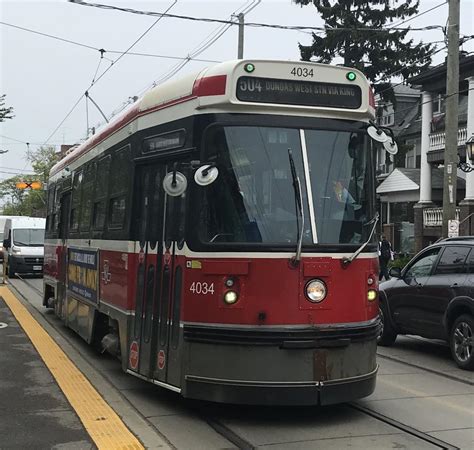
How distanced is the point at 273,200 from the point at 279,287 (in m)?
0.77

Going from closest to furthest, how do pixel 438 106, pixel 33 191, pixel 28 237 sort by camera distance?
pixel 28 237
pixel 438 106
pixel 33 191

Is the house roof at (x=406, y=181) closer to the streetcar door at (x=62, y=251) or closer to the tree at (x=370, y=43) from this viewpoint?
the tree at (x=370, y=43)

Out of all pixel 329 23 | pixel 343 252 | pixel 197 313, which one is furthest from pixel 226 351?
pixel 329 23

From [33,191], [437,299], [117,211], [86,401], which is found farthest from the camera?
[33,191]

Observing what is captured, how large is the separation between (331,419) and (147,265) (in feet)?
7.48

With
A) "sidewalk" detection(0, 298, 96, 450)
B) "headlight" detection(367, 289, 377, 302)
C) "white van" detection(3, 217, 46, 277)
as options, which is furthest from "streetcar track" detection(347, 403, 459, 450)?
"white van" detection(3, 217, 46, 277)

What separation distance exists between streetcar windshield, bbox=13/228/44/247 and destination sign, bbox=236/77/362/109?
21.1 m

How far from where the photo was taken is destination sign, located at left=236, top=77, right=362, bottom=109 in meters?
5.64

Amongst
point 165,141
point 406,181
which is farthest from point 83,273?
point 406,181

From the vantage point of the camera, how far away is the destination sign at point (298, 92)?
5645 mm

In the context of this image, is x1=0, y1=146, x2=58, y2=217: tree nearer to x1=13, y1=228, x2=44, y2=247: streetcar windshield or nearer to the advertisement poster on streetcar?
x1=13, y1=228, x2=44, y2=247: streetcar windshield

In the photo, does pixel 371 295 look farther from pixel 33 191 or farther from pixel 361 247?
pixel 33 191

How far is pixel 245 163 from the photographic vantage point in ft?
18.3

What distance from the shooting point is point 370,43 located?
3472 cm
